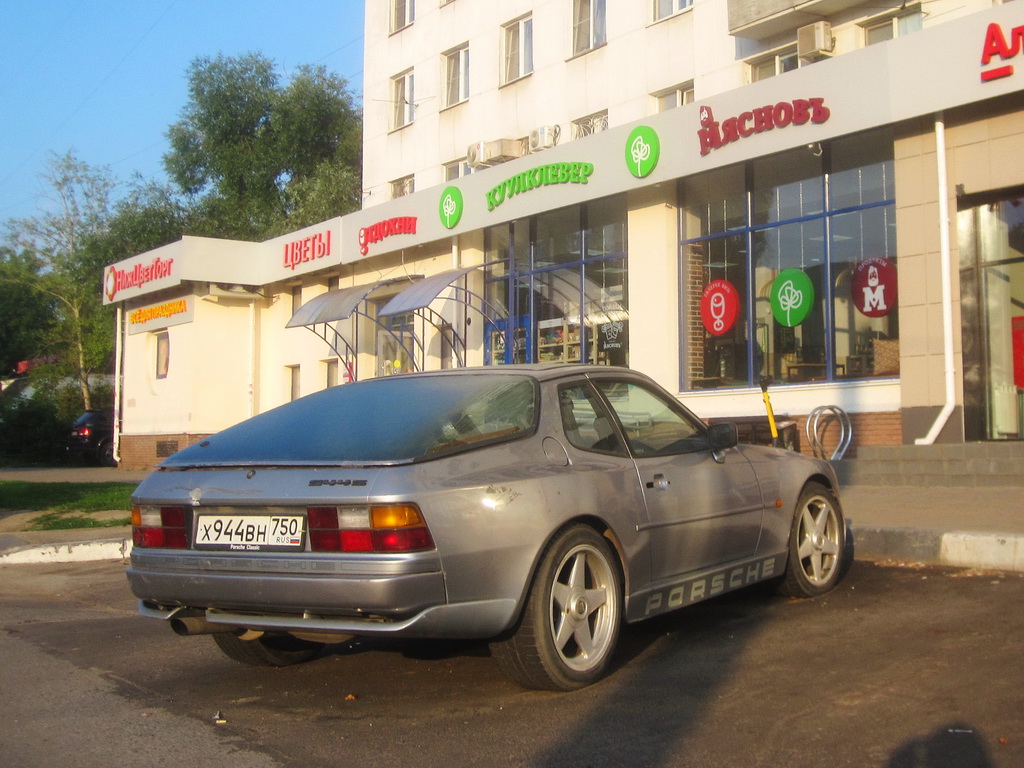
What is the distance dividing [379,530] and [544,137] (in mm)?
17818

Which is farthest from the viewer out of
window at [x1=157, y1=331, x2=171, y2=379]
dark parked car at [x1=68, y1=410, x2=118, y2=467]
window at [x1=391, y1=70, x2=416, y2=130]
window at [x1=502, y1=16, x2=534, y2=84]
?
dark parked car at [x1=68, y1=410, x2=118, y2=467]

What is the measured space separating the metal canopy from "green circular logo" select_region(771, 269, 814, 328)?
626cm

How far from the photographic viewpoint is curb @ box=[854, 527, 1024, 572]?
23.3 feet

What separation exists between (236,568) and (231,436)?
2.85ft

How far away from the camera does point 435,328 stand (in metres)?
22.2

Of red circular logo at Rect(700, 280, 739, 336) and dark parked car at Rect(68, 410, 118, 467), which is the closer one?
red circular logo at Rect(700, 280, 739, 336)

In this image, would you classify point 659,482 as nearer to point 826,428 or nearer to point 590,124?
point 826,428

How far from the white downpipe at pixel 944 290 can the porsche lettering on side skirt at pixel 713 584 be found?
756 centimetres

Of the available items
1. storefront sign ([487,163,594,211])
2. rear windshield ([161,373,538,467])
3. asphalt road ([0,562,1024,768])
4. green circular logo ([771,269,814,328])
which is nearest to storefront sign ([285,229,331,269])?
storefront sign ([487,163,594,211])

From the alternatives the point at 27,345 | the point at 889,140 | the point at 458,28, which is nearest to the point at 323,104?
the point at 458,28

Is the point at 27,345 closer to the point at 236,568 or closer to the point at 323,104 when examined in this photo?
the point at 323,104

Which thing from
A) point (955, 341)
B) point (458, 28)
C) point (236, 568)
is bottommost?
point (236, 568)

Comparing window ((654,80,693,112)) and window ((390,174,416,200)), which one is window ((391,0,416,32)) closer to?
window ((390,174,416,200))

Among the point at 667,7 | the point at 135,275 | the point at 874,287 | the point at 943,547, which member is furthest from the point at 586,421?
the point at 135,275
